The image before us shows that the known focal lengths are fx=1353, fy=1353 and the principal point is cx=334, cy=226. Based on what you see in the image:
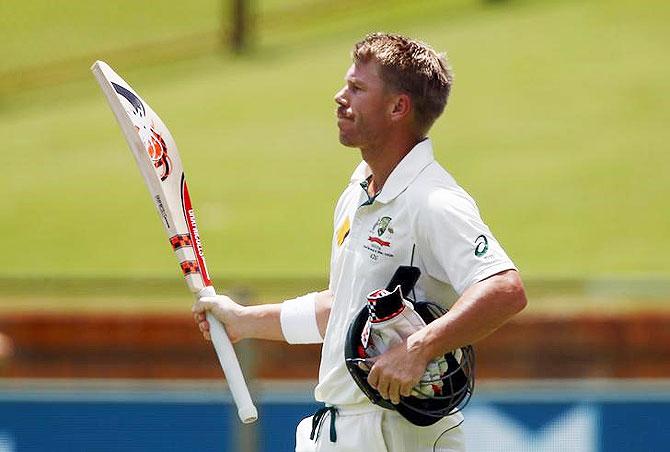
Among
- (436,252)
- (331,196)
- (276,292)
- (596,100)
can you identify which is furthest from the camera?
(596,100)

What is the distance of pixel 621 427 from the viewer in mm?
6258

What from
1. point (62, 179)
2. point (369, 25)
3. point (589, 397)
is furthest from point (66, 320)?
point (369, 25)

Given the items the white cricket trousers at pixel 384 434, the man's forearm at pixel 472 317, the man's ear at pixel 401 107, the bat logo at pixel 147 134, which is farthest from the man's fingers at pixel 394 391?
the bat logo at pixel 147 134

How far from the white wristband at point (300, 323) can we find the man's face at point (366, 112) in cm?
64

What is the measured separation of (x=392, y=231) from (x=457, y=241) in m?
0.22

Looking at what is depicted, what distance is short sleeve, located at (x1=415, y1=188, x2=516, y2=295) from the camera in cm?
364

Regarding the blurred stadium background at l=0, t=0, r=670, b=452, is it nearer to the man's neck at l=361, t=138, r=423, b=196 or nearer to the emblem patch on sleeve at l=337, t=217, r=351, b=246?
the emblem patch on sleeve at l=337, t=217, r=351, b=246

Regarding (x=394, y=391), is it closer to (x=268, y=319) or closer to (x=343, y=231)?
(x=343, y=231)

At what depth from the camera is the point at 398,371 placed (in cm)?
360

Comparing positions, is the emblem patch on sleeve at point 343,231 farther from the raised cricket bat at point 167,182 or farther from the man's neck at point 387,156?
the raised cricket bat at point 167,182

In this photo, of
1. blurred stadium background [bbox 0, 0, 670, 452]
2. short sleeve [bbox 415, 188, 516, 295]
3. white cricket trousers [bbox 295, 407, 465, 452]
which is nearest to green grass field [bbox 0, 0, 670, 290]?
blurred stadium background [bbox 0, 0, 670, 452]

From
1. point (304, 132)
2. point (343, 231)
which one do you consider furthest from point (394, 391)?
point (304, 132)

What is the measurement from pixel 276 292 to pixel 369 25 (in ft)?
21.5

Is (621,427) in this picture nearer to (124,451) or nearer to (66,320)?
(124,451)
